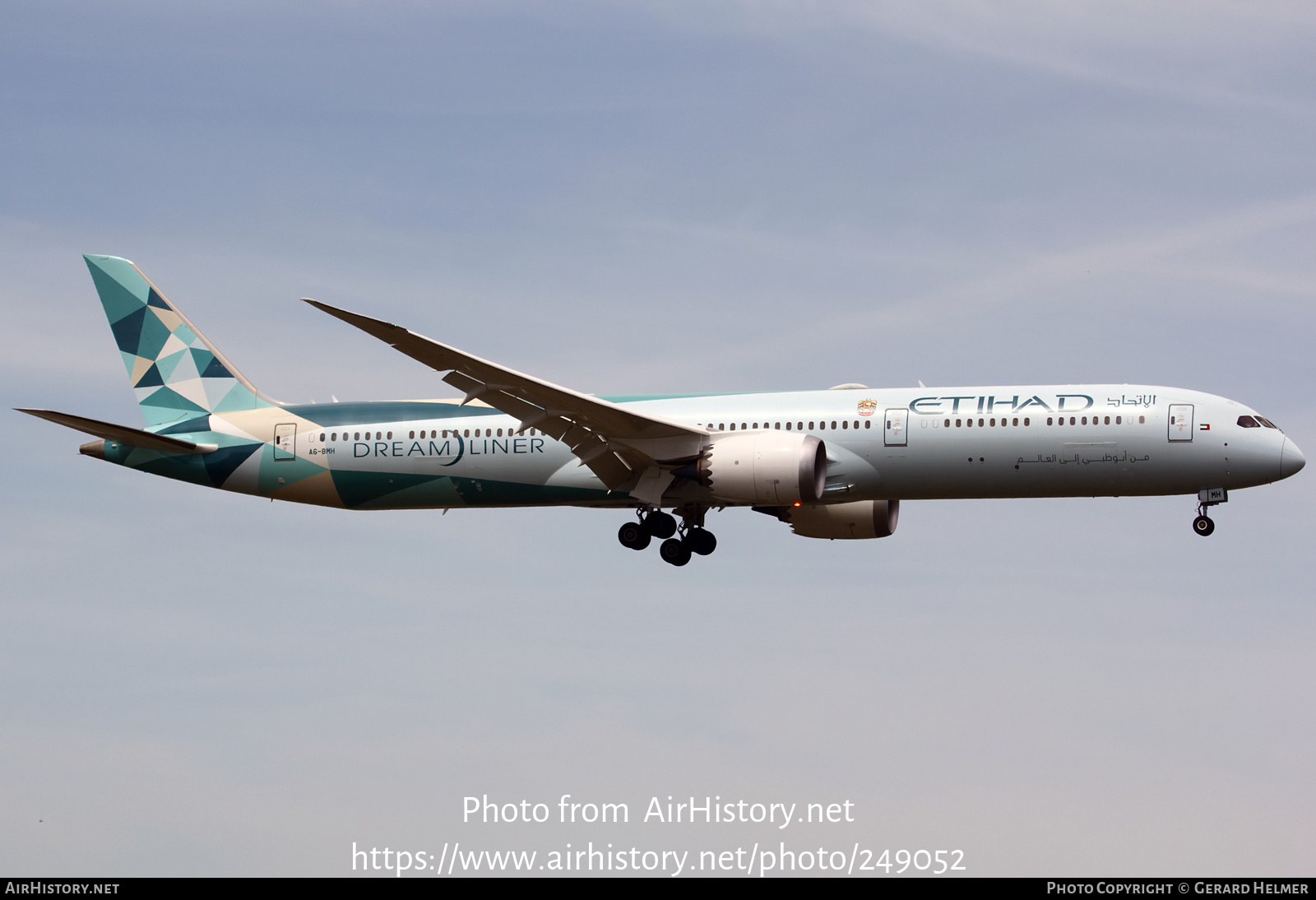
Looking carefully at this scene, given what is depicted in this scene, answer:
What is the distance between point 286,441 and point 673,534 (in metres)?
10.9

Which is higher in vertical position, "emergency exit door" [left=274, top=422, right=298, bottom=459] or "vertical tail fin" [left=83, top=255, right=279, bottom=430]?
"vertical tail fin" [left=83, top=255, right=279, bottom=430]

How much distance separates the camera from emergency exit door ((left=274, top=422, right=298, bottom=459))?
41.5 m

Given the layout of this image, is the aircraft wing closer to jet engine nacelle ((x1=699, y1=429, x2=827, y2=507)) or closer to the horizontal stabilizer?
jet engine nacelle ((x1=699, y1=429, x2=827, y2=507))

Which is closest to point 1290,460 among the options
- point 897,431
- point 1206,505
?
point 1206,505

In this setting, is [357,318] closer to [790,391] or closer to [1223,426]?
[790,391]

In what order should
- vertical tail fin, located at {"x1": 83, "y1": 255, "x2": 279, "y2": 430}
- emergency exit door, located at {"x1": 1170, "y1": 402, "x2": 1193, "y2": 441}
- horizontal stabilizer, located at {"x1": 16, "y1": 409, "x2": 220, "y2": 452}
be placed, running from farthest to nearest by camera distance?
vertical tail fin, located at {"x1": 83, "y1": 255, "x2": 279, "y2": 430} → horizontal stabilizer, located at {"x1": 16, "y1": 409, "x2": 220, "y2": 452} → emergency exit door, located at {"x1": 1170, "y1": 402, "x2": 1193, "y2": 441}

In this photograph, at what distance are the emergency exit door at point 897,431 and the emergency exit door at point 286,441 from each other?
16.0 metres

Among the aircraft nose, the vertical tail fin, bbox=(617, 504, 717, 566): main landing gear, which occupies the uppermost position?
the vertical tail fin

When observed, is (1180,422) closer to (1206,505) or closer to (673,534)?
(1206,505)

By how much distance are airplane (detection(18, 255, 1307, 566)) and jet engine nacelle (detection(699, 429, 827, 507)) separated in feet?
0.14

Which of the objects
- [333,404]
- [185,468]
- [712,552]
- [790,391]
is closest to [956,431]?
[790,391]

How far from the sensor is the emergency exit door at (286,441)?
4150cm

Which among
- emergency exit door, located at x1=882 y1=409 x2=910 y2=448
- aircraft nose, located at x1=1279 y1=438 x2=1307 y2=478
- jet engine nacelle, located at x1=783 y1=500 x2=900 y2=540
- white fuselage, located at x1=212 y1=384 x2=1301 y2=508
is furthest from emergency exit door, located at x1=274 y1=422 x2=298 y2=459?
aircraft nose, located at x1=1279 y1=438 x2=1307 y2=478

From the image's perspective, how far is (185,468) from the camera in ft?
138
